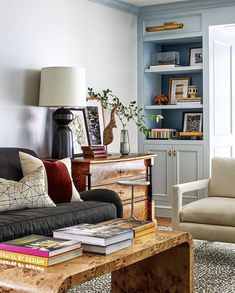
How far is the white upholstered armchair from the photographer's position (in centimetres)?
411

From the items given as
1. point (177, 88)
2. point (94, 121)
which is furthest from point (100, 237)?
point (177, 88)

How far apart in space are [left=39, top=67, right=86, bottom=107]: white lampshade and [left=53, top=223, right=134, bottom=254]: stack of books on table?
6.41 ft

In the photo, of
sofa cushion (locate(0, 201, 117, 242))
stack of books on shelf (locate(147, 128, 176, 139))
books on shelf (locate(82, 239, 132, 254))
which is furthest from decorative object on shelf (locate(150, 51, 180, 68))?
books on shelf (locate(82, 239, 132, 254))

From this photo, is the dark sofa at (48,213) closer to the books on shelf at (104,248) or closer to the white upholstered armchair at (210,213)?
the white upholstered armchair at (210,213)

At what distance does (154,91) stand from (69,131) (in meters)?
2.04

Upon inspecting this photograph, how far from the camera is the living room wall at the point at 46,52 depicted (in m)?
4.46

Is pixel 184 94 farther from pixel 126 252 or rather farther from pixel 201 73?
pixel 126 252

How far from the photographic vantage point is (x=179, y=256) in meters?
2.89

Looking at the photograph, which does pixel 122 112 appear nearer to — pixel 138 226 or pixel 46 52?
pixel 46 52

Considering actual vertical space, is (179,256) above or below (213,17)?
below

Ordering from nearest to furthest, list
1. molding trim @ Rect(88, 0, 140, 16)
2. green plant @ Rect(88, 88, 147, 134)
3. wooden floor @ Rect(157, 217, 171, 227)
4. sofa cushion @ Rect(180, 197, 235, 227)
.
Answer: sofa cushion @ Rect(180, 197, 235, 227), green plant @ Rect(88, 88, 147, 134), molding trim @ Rect(88, 0, 140, 16), wooden floor @ Rect(157, 217, 171, 227)

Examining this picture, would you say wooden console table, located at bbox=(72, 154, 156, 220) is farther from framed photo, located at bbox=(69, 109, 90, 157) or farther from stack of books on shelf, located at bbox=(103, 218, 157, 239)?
stack of books on shelf, located at bbox=(103, 218, 157, 239)

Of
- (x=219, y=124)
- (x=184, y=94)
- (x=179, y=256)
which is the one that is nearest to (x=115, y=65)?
(x=184, y=94)

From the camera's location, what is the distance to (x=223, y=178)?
4.75 m
